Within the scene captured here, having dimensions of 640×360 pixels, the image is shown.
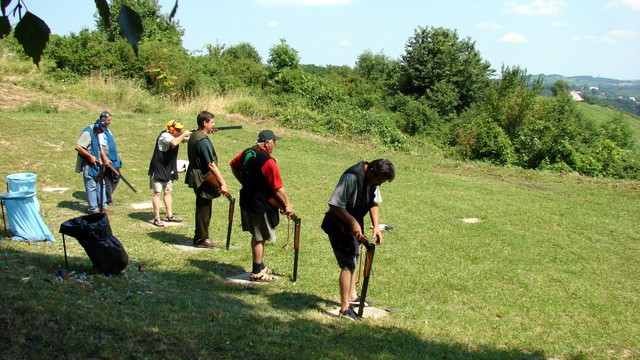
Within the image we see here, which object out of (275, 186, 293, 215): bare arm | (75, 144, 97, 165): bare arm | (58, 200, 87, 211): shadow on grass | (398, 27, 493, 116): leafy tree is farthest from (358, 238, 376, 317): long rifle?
(398, 27, 493, 116): leafy tree

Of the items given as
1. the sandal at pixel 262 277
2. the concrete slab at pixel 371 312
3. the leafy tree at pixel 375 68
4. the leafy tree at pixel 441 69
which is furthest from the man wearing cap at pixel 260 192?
the leafy tree at pixel 375 68

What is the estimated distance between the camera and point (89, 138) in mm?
9992

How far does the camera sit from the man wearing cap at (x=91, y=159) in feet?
32.7

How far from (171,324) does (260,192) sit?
2377mm

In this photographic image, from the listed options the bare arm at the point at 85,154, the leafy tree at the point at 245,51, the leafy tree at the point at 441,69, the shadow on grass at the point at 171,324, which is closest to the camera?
the shadow on grass at the point at 171,324

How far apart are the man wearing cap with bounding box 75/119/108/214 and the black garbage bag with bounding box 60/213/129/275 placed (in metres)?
3.86

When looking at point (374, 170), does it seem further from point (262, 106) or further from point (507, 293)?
point (262, 106)

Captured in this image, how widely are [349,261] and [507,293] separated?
282 centimetres

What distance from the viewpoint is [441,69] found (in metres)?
39.0

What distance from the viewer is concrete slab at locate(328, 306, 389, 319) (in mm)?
6430

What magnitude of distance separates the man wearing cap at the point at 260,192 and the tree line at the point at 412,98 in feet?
35.9

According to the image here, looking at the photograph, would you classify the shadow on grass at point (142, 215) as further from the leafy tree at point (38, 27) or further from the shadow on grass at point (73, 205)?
the leafy tree at point (38, 27)

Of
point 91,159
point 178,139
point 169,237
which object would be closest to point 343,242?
point 169,237

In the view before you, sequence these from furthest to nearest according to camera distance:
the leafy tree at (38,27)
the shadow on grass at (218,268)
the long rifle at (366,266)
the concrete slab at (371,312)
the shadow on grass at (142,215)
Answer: the shadow on grass at (142,215) → the shadow on grass at (218,268) → the concrete slab at (371,312) → the long rifle at (366,266) → the leafy tree at (38,27)
